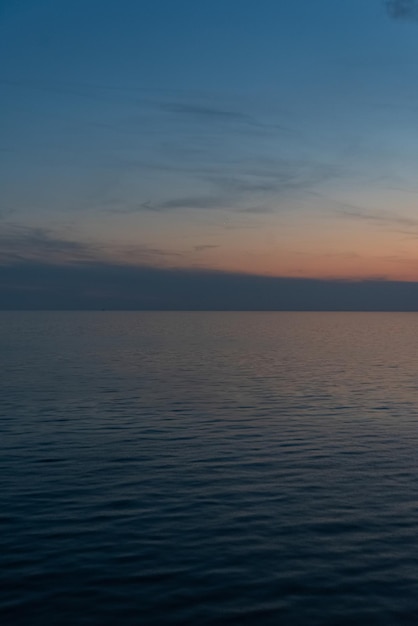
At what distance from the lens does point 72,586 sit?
756 inches

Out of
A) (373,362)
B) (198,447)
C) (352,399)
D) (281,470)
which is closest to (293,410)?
(352,399)

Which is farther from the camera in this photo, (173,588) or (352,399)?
(352,399)

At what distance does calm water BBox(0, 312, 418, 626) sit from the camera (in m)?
18.5

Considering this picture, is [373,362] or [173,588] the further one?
[373,362]

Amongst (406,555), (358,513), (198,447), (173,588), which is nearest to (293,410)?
(198,447)

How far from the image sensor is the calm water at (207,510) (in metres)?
18.5

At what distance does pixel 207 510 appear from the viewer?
86.2 feet

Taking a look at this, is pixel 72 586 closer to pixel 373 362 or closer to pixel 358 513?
pixel 358 513

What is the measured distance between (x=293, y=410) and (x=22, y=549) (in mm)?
32216

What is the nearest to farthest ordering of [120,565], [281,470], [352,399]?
[120,565] → [281,470] → [352,399]

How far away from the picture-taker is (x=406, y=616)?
17734 mm

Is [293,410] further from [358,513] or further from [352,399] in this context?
[358,513]

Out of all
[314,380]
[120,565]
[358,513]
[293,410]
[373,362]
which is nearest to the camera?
[120,565]

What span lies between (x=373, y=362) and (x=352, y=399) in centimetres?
4299
